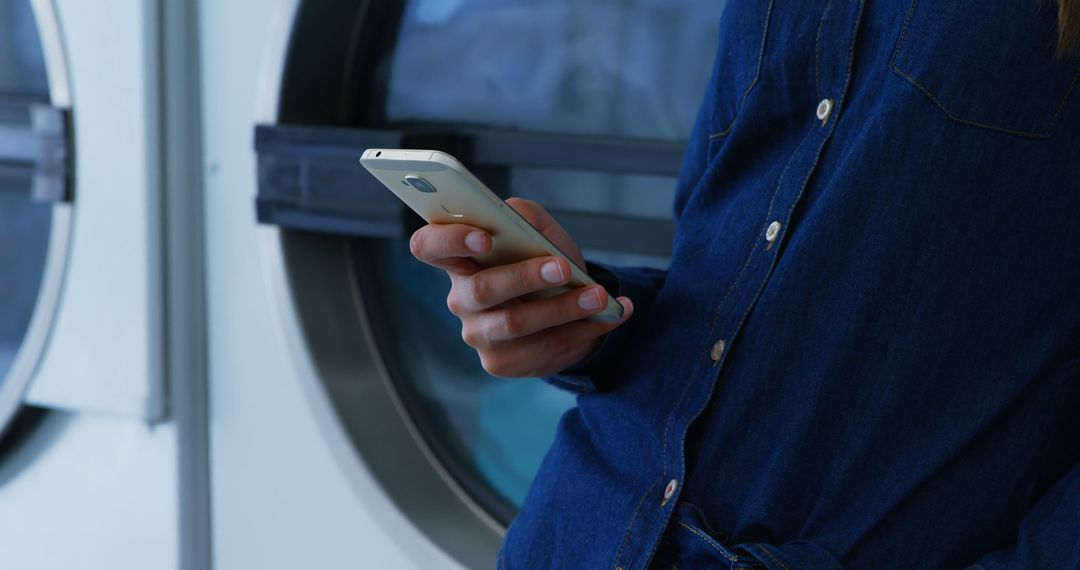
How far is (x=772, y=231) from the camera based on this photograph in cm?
52

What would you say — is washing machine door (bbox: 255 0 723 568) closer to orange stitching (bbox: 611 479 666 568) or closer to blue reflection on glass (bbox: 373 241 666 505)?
blue reflection on glass (bbox: 373 241 666 505)

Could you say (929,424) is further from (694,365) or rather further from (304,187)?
(304,187)

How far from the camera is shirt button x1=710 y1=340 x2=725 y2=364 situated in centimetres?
53

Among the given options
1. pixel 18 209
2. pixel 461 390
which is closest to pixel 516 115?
pixel 461 390

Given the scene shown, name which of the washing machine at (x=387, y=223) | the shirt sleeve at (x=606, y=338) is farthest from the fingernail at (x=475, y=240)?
the washing machine at (x=387, y=223)

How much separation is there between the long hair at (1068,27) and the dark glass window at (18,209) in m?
1.05

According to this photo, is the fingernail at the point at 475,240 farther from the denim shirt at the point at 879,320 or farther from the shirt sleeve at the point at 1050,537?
the shirt sleeve at the point at 1050,537

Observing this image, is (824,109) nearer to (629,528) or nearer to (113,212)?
(629,528)

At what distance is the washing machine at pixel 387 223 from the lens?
958 millimetres

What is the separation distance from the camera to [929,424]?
493 mm

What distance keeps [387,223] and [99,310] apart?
1.16 ft

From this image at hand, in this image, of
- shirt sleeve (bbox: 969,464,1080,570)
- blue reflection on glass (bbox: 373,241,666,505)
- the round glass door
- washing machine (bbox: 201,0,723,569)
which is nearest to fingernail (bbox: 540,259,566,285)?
shirt sleeve (bbox: 969,464,1080,570)

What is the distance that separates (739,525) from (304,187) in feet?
2.04

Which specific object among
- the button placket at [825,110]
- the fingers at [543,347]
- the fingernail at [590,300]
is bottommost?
the fingers at [543,347]
